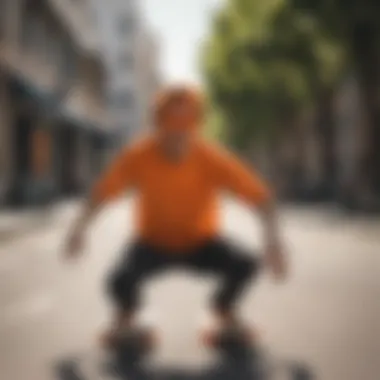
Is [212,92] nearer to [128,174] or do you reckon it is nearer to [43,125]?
[128,174]

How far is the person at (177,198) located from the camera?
1.34 metres

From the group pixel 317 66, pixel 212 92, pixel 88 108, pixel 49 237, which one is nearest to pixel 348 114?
pixel 317 66

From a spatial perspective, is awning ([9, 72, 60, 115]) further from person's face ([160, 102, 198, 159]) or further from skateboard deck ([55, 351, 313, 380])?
skateboard deck ([55, 351, 313, 380])

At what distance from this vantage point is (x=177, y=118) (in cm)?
133

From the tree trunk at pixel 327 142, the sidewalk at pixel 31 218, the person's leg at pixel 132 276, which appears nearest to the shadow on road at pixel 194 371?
the person's leg at pixel 132 276

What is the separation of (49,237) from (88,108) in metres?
0.31

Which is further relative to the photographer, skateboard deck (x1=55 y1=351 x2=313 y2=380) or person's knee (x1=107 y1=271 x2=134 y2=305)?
person's knee (x1=107 y1=271 x2=134 y2=305)

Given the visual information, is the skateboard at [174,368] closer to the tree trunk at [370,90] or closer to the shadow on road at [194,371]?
the shadow on road at [194,371]

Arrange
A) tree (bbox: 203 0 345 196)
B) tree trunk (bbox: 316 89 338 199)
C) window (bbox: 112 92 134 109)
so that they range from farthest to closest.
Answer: tree trunk (bbox: 316 89 338 199) < tree (bbox: 203 0 345 196) < window (bbox: 112 92 134 109)

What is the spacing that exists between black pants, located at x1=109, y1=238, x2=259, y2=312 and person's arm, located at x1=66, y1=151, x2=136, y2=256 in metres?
0.09

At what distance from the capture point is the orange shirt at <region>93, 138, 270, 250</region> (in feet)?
4.42

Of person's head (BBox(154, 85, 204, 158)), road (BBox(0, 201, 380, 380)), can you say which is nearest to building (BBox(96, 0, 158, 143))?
person's head (BBox(154, 85, 204, 158))

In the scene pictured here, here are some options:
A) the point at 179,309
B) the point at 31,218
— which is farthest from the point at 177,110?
the point at 31,218

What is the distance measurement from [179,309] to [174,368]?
0.58 feet
